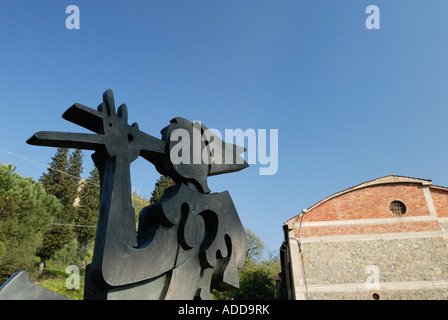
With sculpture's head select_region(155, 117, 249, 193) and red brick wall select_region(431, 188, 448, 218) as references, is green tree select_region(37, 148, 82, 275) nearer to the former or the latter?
sculpture's head select_region(155, 117, 249, 193)

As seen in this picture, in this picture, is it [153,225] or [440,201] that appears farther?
[440,201]

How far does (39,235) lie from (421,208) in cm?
1894

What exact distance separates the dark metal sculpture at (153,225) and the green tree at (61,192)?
62.1ft

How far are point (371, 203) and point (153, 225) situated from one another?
13.7m

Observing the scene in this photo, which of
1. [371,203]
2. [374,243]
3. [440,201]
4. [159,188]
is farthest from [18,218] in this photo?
[440,201]

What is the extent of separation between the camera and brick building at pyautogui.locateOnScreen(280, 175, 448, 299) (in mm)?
12984

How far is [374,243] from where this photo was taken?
13.8 m

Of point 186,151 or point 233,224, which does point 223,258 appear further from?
point 186,151

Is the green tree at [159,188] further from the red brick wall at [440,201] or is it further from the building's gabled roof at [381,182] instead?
the red brick wall at [440,201]

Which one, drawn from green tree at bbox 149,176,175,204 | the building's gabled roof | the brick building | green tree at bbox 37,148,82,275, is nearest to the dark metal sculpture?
the brick building

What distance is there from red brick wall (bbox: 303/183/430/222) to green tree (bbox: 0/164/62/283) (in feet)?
43.1

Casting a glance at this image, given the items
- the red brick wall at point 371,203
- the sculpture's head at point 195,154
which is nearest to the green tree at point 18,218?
Answer: the sculpture's head at point 195,154

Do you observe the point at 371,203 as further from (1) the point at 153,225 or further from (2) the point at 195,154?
(1) the point at 153,225
